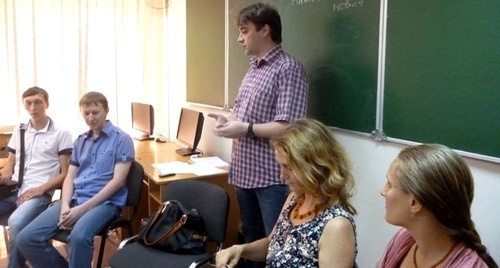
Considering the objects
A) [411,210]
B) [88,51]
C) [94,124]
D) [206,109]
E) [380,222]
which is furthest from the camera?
[88,51]

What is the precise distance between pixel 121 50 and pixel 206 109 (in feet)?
4.34

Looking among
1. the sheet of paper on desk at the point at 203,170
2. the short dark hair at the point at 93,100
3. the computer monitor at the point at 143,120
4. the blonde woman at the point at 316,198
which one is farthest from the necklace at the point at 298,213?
the computer monitor at the point at 143,120

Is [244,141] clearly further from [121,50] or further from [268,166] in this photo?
[121,50]

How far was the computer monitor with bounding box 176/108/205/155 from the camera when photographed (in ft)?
10.7

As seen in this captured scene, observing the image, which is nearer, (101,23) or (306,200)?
(306,200)

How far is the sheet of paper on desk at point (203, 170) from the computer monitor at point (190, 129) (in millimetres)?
350

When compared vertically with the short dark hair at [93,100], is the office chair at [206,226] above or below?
below

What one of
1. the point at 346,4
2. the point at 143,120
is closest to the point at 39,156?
the point at 143,120

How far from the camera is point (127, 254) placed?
6.53 feet

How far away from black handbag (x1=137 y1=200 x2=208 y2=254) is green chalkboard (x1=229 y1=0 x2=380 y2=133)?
0.83m

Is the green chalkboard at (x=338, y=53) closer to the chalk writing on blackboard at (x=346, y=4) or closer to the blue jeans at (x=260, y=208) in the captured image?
the chalk writing on blackboard at (x=346, y=4)

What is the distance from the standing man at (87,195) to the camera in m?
2.35

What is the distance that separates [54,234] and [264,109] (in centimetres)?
141

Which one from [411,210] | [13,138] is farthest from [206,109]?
[411,210]
